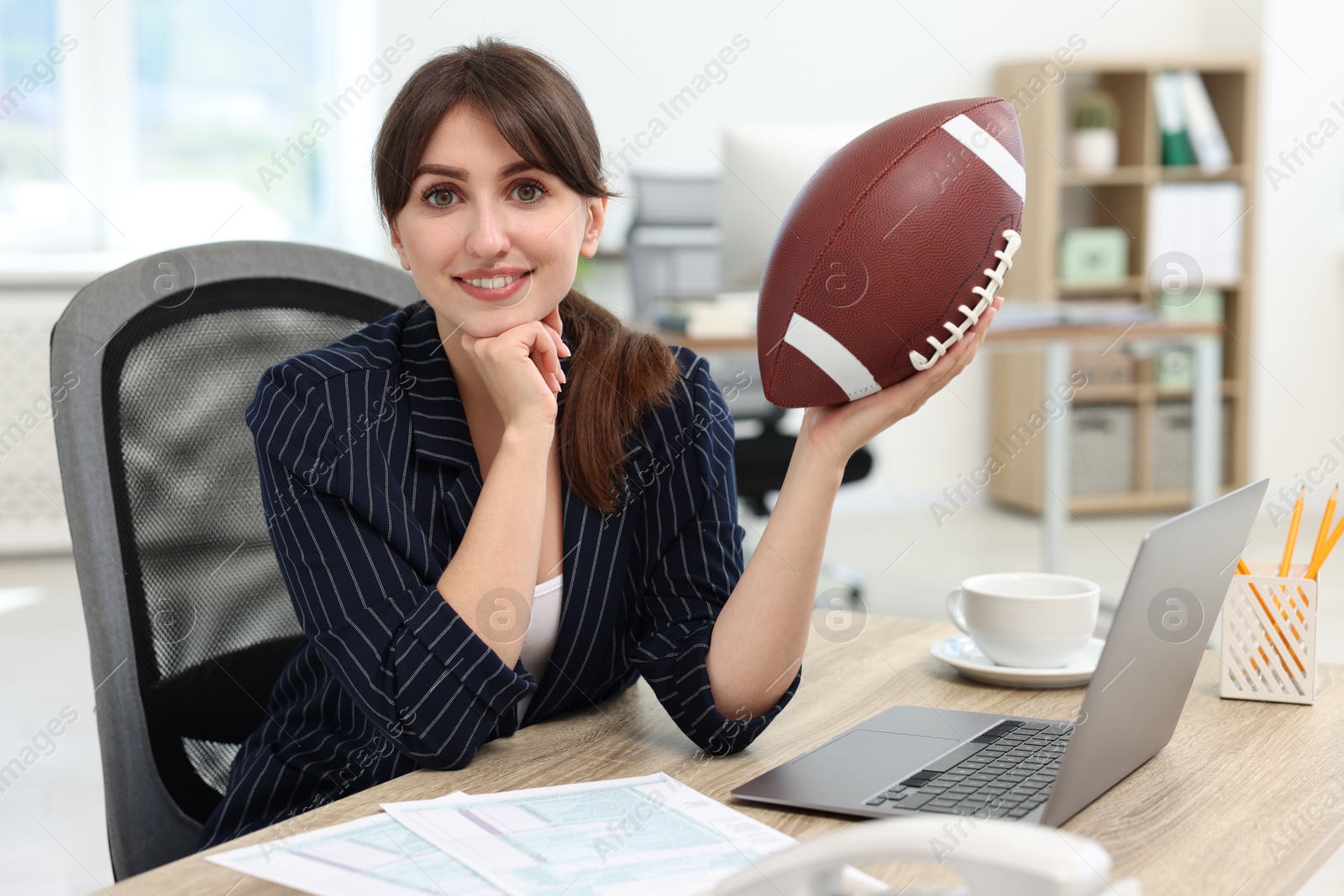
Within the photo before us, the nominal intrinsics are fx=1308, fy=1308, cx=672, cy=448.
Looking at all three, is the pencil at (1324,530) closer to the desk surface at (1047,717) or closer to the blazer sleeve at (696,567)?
the desk surface at (1047,717)

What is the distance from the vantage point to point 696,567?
1162mm

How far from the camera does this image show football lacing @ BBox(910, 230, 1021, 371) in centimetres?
95

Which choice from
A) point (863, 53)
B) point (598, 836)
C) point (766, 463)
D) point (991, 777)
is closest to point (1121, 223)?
point (863, 53)

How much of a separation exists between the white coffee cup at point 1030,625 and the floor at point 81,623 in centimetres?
137

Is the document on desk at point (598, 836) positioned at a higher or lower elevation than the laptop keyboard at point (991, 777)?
lower

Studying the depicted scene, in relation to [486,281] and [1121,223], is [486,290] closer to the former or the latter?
[486,281]

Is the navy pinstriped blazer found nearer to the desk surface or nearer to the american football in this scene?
the desk surface

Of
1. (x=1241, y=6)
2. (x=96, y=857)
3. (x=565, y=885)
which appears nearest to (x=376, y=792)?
(x=565, y=885)

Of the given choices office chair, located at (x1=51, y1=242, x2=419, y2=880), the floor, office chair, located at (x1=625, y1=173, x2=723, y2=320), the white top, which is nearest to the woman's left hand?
the white top

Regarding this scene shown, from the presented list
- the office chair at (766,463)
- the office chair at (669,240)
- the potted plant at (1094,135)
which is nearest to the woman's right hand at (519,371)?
the office chair at (766,463)

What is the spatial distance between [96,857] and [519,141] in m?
1.77

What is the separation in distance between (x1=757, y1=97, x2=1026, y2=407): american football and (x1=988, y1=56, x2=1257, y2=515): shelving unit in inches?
160

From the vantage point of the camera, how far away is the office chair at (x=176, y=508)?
115 centimetres

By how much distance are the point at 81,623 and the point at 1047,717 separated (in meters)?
3.43
